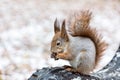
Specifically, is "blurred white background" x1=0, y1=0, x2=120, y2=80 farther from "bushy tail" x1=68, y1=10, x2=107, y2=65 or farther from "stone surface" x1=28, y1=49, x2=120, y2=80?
"bushy tail" x1=68, y1=10, x2=107, y2=65

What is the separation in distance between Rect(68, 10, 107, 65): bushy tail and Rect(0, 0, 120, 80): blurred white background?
234 cm

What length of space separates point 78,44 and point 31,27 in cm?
546

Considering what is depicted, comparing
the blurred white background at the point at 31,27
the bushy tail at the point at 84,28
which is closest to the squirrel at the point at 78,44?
the bushy tail at the point at 84,28

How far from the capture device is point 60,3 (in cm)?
1043

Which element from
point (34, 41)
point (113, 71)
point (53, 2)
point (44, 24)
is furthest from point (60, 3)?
point (113, 71)

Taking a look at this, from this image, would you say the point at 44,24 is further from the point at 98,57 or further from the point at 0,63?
the point at 98,57

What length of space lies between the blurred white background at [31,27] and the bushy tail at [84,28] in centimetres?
234

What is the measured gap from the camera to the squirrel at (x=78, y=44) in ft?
9.09

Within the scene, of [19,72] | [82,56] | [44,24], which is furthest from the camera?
[44,24]

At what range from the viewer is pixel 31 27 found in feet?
26.9

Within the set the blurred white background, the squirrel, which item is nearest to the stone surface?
the squirrel

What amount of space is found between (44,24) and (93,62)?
5.74m

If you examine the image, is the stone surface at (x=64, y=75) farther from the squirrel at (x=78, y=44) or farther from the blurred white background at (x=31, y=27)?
the blurred white background at (x=31, y=27)

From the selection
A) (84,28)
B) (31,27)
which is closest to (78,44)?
(84,28)
